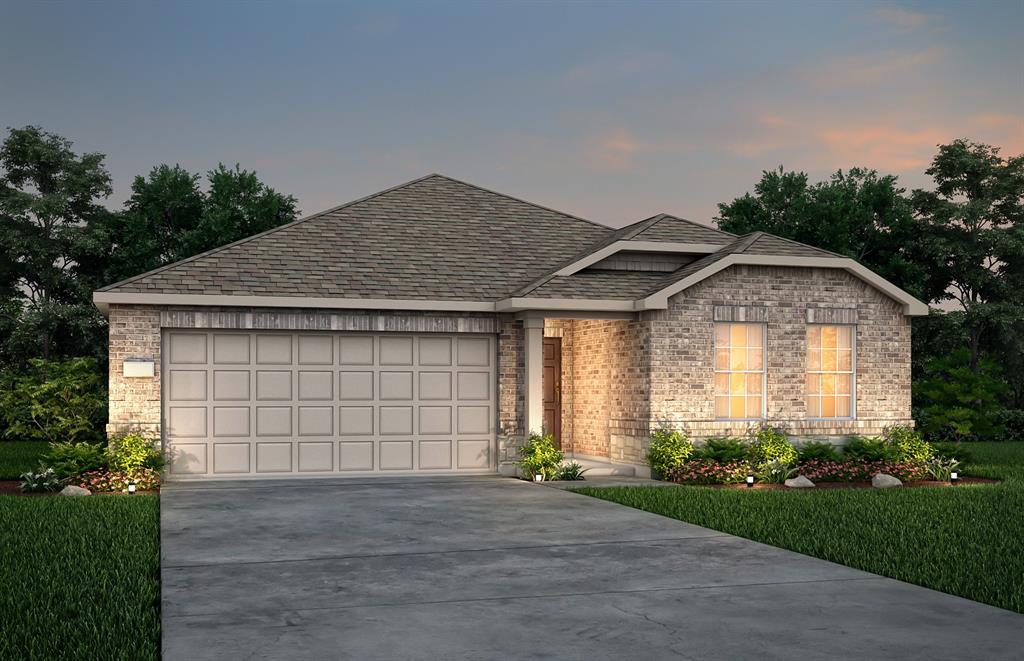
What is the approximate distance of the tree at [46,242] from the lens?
33062 mm

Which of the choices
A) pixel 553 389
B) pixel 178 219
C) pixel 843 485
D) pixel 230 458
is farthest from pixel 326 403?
pixel 178 219

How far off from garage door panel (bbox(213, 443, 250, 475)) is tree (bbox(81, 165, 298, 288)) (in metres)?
17.1

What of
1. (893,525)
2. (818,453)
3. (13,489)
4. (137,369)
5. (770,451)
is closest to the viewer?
(893,525)

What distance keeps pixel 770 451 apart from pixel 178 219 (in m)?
24.9

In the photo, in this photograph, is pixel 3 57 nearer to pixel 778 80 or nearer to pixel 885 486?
pixel 778 80

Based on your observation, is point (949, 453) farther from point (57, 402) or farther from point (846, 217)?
point (846, 217)

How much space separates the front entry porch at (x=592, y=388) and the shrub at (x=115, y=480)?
6687 mm

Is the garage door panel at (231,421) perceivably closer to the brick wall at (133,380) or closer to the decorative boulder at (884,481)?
the brick wall at (133,380)

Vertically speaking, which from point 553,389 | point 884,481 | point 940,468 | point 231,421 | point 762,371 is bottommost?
point 884,481

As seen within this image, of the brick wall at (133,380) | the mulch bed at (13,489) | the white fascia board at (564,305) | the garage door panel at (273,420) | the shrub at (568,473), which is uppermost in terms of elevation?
the white fascia board at (564,305)

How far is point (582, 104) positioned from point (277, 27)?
27.8 feet

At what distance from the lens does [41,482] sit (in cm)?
1711

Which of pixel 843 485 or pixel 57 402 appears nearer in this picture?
pixel 843 485

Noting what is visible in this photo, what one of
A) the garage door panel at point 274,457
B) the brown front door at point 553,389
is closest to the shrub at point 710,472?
the brown front door at point 553,389
